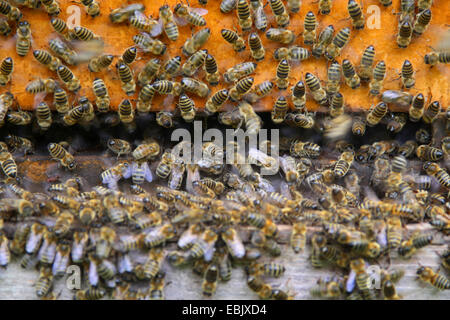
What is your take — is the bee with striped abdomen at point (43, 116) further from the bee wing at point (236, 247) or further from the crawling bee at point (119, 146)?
the bee wing at point (236, 247)

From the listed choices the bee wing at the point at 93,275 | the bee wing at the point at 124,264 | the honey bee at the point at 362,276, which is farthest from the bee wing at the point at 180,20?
the honey bee at the point at 362,276

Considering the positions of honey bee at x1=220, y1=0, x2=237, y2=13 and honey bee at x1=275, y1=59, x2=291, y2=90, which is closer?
honey bee at x1=275, y1=59, x2=291, y2=90

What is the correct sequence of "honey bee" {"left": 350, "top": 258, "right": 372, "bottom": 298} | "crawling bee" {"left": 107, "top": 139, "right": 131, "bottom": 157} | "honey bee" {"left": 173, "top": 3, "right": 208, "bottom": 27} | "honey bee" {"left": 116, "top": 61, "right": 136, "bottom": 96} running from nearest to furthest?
"honey bee" {"left": 350, "top": 258, "right": 372, "bottom": 298}, "honey bee" {"left": 116, "top": 61, "right": 136, "bottom": 96}, "honey bee" {"left": 173, "top": 3, "right": 208, "bottom": 27}, "crawling bee" {"left": 107, "top": 139, "right": 131, "bottom": 157}

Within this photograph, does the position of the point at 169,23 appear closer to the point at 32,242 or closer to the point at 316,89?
the point at 316,89

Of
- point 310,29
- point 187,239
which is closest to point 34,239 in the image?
point 187,239

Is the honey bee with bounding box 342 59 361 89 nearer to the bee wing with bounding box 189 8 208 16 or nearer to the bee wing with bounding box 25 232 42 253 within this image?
the bee wing with bounding box 189 8 208 16

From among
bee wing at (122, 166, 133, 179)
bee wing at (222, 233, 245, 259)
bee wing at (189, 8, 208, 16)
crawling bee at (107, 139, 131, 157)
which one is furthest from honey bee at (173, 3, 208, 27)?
bee wing at (222, 233, 245, 259)

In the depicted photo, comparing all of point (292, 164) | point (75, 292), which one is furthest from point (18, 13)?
point (292, 164)

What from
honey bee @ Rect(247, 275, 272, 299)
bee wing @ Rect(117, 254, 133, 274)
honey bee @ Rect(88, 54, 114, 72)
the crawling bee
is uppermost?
honey bee @ Rect(88, 54, 114, 72)
